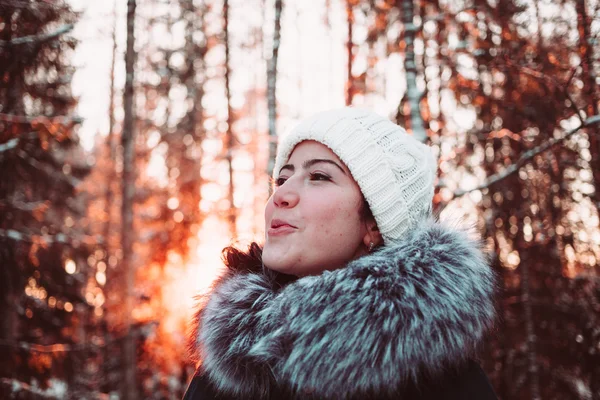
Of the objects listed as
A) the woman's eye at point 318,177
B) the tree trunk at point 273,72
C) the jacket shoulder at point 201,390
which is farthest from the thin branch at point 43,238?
the woman's eye at point 318,177

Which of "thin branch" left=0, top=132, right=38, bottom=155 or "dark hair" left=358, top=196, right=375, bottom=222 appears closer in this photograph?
"dark hair" left=358, top=196, right=375, bottom=222

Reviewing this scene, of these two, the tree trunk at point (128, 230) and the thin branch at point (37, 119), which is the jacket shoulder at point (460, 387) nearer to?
the thin branch at point (37, 119)

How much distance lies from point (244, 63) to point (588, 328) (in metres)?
10.6

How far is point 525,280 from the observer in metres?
5.82

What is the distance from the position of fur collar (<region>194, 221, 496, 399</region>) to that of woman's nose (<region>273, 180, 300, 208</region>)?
0.36 meters

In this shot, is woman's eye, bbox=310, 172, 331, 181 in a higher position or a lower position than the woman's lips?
higher

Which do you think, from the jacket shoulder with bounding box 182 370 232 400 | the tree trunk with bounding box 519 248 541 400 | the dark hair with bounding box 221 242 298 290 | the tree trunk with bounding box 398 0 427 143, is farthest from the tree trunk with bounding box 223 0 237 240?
the jacket shoulder with bounding box 182 370 232 400

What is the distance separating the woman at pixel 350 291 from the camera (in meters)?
1.47

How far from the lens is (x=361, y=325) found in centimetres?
151

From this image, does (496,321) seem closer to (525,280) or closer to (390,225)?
(390,225)

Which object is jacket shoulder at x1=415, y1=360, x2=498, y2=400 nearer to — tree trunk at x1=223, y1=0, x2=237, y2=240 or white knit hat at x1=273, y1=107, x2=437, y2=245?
white knit hat at x1=273, y1=107, x2=437, y2=245

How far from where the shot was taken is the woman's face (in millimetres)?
1859

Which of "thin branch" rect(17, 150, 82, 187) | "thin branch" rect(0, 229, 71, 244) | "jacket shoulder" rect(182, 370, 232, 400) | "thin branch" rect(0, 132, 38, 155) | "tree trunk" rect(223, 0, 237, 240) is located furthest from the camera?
"tree trunk" rect(223, 0, 237, 240)

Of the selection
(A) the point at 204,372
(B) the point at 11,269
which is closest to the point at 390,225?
(A) the point at 204,372
